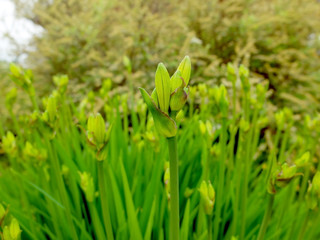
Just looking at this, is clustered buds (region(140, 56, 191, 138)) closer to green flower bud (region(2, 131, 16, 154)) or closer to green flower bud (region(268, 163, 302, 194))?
green flower bud (region(268, 163, 302, 194))

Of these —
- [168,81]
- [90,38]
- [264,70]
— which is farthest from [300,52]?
[168,81]

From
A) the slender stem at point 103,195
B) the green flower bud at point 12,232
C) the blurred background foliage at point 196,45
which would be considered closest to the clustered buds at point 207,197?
the slender stem at point 103,195

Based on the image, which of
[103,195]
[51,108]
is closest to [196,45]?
[51,108]

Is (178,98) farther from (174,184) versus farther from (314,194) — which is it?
(314,194)

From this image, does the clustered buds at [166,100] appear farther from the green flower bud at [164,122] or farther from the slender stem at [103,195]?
the slender stem at [103,195]

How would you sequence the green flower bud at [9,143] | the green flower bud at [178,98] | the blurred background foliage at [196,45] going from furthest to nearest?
the blurred background foliage at [196,45]
the green flower bud at [9,143]
the green flower bud at [178,98]

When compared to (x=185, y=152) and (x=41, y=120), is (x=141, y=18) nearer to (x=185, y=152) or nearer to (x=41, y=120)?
(x=185, y=152)
